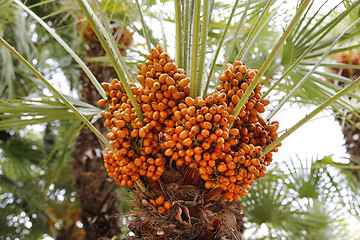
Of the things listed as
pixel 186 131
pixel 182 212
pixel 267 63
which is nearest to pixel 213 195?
pixel 182 212

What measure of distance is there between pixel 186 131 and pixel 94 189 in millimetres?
1996

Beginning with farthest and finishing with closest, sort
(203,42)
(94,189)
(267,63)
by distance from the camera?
(94,189) < (203,42) < (267,63)

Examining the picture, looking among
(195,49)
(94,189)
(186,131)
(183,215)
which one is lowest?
(94,189)

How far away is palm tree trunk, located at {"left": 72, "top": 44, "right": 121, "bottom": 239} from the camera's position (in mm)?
2707

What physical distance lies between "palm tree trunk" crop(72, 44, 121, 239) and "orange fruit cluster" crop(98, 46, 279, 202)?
171cm

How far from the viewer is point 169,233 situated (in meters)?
1.07

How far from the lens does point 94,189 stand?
276 cm

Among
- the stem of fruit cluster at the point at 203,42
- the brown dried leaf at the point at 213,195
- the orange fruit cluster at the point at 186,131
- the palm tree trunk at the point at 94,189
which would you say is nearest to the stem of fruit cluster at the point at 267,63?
the orange fruit cluster at the point at 186,131

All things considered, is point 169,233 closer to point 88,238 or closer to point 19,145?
point 88,238

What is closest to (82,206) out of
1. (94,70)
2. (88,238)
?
(88,238)

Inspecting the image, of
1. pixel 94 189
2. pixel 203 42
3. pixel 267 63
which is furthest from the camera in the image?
pixel 94 189

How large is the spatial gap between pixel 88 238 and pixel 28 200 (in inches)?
59.6

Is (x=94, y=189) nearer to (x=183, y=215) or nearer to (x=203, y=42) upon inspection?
(x=183, y=215)

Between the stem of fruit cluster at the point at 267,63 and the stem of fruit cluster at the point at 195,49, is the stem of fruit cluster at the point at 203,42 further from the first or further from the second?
the stem of fruit cluster at the point at 267,63
